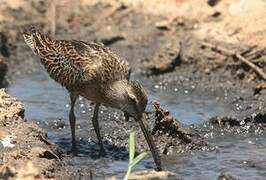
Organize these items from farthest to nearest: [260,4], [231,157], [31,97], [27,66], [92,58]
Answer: [27,66]
[260,4]
[31,97]
[92,58]
[231,157]

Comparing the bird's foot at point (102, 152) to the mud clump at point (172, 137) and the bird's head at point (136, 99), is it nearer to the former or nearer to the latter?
the bird's head at point (136, 99)

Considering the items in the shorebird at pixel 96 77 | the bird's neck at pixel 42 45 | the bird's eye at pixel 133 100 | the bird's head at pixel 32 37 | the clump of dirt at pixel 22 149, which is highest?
the bird's head at pixel 32 37

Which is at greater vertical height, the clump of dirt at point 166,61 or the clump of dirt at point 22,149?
the clump of dirt at point 166,61

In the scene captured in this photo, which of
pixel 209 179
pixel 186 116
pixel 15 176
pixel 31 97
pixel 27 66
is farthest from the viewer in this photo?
pixel 27 66

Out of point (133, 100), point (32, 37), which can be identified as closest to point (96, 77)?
point (133, 100)

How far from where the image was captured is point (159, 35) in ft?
43.9

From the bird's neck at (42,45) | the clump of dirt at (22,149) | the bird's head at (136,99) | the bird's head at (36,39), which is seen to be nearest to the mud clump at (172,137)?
the bird's head at (136,99)

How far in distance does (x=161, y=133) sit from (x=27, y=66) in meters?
4.53

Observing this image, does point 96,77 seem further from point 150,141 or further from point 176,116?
point 176,116

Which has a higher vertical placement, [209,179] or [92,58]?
[92,58]

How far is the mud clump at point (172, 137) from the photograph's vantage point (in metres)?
9.24

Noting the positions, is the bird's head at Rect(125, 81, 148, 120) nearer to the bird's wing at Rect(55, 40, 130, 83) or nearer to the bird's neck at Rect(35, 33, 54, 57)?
the bird's wing at Rect(55, 40, 130, 83)

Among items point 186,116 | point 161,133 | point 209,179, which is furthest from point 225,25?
point 209,179

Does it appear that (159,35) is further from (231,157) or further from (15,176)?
(15,176)
